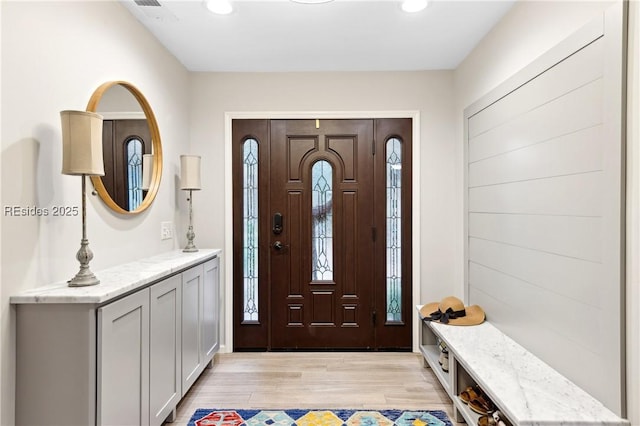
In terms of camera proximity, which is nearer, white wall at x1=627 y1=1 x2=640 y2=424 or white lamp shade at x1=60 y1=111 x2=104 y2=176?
white wall at x1=627 y1=1 x2=640 y2=424

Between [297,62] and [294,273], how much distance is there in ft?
6.09

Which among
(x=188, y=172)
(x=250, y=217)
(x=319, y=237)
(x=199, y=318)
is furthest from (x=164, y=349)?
(x=319, y=237)

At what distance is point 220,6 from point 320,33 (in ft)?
2.35

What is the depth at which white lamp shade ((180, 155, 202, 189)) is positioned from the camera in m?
3.00

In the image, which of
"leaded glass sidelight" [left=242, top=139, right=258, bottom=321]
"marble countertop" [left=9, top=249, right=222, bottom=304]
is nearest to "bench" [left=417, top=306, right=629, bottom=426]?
"leaded glass sidelight" [left=242, top=139, right=258, bottom=321]

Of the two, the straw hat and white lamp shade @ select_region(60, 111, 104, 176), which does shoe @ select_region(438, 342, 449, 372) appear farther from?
white lamp shade @ select_region(60, 111, 104, 176)

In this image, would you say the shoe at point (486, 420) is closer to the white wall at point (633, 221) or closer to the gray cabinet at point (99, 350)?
the white wall at point (633, 221)

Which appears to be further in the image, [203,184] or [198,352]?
[203,184]

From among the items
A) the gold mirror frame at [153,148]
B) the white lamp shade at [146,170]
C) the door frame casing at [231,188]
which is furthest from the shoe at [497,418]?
the white lamp shade at [146,170]

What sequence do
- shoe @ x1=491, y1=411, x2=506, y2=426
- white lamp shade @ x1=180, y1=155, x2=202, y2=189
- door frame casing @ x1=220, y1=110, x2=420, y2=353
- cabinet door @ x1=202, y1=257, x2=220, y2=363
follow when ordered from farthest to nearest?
door frame casing @ x1=220, y1=110, x2=420, y2=353, white lamp shade @ x1=180, y1=155, x2=202, y2=189, cabinet door @ x1=202, y1=257, x2=220, y2=363, shoe @ x1=491, y1=411, x2=506, y2=426

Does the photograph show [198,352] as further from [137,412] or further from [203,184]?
[203,184]

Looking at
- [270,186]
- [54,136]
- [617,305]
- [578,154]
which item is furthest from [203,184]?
[617,305]

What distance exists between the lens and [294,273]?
350 cm

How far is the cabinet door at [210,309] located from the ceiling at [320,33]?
66.3 inches
